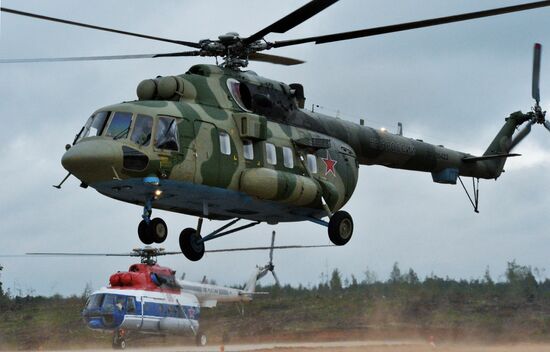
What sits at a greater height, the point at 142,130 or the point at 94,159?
the point at 142,130

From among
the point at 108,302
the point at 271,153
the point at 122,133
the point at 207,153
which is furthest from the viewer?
the point at 108,302

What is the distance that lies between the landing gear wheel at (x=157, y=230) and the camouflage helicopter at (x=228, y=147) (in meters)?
0.02

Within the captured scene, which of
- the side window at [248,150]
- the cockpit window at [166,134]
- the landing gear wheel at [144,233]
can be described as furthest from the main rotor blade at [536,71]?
the landing gear wheel at [144,233]

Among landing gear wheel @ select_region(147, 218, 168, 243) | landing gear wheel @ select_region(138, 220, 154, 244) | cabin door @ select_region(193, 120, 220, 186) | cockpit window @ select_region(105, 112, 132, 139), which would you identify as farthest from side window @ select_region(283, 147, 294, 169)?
cockpit window @ select_region(105, 112, 132, 139)

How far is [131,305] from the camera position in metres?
36.2

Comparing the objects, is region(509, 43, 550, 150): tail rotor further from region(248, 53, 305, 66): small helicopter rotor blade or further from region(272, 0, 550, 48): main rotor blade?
region(272, 0, 550, 48): main rotor blade

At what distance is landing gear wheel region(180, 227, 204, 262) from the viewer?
20125 millimetres

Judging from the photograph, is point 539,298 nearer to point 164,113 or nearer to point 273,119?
point 273,119

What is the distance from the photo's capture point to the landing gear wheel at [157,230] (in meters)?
18.2

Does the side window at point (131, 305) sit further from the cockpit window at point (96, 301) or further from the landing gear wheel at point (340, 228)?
the landing gear wheel at point (340, 228)

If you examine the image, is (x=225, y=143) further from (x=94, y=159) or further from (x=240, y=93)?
(x=94, y=159)

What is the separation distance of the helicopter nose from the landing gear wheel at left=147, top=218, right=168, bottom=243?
1884 mm

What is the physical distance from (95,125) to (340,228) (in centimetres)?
602

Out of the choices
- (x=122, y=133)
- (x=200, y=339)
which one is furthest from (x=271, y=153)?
(x=200, y=339)
